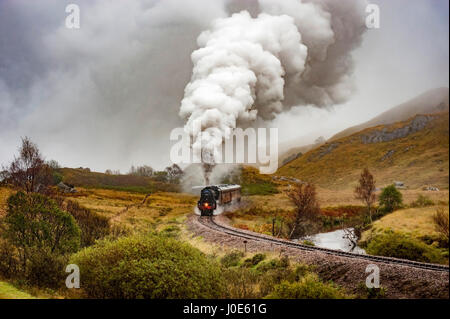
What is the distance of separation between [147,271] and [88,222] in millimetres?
6563

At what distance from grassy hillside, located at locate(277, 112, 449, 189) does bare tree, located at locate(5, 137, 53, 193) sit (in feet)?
89.0

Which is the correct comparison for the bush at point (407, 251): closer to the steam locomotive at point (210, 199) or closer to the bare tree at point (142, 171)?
the steam locomotive at point (210, 199)

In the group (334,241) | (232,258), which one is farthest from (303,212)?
(232,258)

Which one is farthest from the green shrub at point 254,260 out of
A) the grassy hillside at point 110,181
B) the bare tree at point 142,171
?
the bare tree at point 142,171

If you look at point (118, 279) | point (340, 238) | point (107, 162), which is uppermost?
point (107, 162)

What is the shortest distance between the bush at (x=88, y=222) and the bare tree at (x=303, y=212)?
622 inches

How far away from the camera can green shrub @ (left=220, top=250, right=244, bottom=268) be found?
13.1 metres

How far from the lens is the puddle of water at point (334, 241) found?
22.8 m

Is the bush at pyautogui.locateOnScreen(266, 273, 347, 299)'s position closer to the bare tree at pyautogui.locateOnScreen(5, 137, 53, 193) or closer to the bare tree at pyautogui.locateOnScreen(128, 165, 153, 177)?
the bare tree at pyautogui.locateOnScreen(128, 165, 153, 177)

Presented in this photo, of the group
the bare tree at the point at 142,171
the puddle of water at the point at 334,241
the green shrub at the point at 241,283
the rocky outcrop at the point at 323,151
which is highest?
the rocky outcrop at the point at 323,151

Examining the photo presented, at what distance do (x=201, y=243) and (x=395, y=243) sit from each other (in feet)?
32.3
